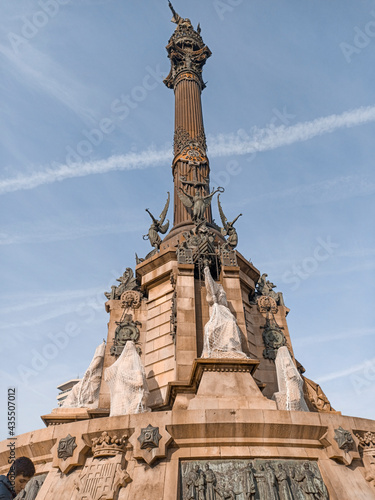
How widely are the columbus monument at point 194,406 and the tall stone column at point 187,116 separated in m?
0.26

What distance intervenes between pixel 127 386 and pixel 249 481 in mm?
4993

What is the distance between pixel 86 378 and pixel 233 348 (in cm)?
633

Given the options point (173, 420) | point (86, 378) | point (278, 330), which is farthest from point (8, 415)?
point (278, 330)

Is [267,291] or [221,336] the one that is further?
[267,291]

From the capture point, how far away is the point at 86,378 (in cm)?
1555

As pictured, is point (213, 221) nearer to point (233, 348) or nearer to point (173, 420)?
point (233, 348)

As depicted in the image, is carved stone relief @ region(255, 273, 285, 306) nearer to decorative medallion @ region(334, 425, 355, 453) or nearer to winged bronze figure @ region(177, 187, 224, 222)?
winged bronze figure @ region(177, 187, 224, 222)

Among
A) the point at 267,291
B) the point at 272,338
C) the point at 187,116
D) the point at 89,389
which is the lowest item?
the point at 89,389

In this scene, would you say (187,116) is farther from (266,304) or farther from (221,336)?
(221,336)

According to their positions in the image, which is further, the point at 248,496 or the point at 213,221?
the point at 213,221

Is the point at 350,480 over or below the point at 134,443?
below

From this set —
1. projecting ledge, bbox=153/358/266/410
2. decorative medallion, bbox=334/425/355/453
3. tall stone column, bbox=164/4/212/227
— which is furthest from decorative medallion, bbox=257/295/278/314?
decorative medallion, bbox=334/425/355/453

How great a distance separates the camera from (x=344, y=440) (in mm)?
8969

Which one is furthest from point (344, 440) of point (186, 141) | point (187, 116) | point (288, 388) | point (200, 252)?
point (187, 116)
